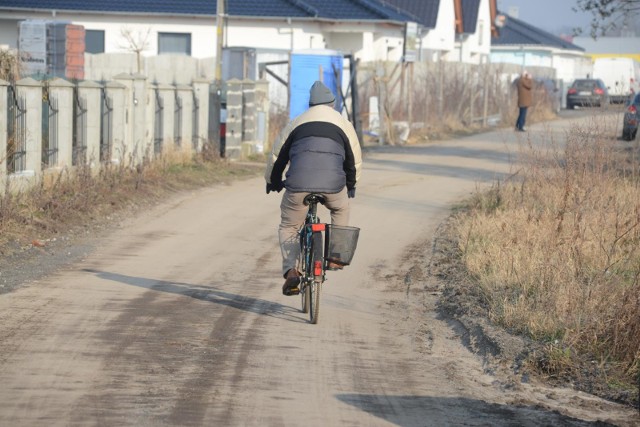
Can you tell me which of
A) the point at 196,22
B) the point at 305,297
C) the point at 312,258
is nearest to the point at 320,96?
the point at 312,258

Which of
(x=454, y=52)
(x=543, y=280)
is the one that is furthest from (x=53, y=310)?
(x=454, y=52)

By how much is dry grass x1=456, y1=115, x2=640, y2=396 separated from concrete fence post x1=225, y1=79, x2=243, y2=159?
7418mm

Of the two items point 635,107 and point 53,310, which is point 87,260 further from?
point 635,107

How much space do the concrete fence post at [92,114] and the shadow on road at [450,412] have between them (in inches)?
440

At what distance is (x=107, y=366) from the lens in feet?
23.6

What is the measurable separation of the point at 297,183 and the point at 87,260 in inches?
145

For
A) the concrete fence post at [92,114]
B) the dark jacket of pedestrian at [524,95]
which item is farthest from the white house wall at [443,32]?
the concrete fence post at [92,114]

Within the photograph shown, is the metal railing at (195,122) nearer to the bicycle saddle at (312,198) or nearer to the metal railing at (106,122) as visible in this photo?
the metal railing at (106,122)

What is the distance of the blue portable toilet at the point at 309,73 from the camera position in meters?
27.3

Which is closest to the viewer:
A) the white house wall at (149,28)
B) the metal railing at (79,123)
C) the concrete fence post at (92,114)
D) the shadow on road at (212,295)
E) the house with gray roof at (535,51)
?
the shadow on road at (212,295)

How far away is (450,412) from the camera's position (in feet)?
21.2

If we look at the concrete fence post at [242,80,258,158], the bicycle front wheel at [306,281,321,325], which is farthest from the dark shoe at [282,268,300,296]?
the concrete fence post at [242,80,258,158]

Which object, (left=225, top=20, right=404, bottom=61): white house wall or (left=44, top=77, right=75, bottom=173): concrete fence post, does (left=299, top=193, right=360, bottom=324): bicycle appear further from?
(left=225, top=20, right=404, bottom=61): white house wall

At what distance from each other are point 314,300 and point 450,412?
2545 mm
